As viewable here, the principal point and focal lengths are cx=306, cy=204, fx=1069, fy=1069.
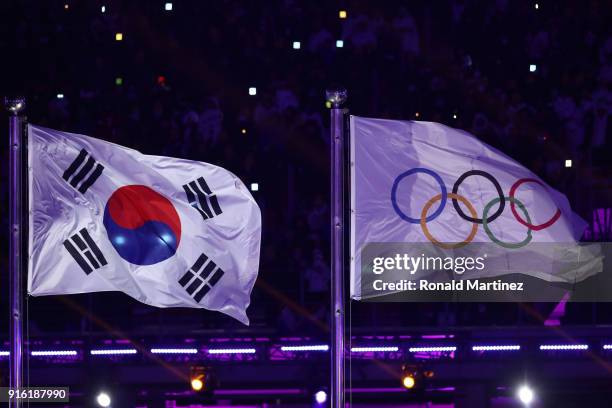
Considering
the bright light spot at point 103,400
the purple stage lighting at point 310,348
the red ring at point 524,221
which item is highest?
the red ring at point 524,221

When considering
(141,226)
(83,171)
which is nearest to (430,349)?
(141,226)

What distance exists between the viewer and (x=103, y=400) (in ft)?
40.3

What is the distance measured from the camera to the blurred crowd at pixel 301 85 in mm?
13812

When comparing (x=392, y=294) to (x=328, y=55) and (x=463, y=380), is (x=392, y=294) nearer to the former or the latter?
(x=463, y=380)

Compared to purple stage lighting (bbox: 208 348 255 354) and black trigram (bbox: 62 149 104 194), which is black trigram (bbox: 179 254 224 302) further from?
purple stage lighting (bbox: 208 348 255 354)

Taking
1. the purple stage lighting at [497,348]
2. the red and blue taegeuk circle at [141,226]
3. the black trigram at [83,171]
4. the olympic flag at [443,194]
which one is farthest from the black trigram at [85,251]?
the purple stage lighting at [497,348]

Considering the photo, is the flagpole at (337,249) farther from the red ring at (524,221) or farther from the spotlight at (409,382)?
the spotlight at (409,382)

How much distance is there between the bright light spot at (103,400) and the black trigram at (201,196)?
12.9 feet

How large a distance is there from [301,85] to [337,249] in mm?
7046

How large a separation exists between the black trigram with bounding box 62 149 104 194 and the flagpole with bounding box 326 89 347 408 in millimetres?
2085

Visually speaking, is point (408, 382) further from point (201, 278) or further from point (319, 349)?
point (201, 278)

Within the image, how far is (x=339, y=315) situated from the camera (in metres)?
8.75

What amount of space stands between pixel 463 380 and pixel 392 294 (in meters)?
3.66

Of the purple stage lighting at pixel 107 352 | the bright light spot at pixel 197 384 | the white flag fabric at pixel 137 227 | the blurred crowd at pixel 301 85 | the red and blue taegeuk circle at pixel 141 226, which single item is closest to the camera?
the white flag fabric at pixel 137 227
